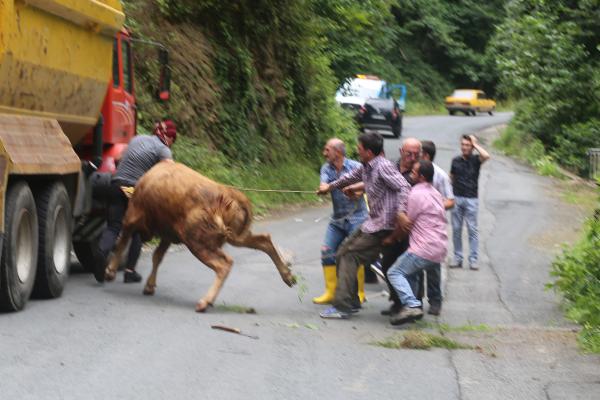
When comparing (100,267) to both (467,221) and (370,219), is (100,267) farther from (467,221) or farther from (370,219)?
(467,221)

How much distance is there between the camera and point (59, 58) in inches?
418

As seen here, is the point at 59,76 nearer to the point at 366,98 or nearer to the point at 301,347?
the point at 301,347

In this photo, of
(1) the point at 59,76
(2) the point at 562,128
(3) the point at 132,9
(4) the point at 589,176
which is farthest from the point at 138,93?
(2) the point at 562,128

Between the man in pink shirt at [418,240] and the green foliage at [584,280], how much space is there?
53.7 inches

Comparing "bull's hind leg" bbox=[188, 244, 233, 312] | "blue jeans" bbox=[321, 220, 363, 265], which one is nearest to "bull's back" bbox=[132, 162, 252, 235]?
"bull's hind leg" bbox=[188, 244, 233, 312]

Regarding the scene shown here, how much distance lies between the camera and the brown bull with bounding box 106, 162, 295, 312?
1044 centimetres

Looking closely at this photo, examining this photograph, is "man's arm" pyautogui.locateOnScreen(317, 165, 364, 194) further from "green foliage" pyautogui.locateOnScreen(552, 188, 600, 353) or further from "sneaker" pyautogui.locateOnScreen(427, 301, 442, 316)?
"green foliage" pyautogui.locateOnScreen(552, 188, 600, 353)

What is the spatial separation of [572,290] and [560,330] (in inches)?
37.8

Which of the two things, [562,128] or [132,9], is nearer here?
[132,9]

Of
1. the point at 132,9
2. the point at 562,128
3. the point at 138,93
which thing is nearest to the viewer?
the point at 138,93

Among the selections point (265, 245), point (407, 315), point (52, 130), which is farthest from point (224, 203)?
point (407, 315)

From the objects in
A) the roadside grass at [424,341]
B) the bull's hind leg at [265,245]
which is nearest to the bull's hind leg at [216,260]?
the bull's hind leg at [265,245]

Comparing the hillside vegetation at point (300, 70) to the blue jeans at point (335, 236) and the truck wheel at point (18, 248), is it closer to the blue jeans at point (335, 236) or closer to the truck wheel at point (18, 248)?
the blue jeans at point (335, 236)

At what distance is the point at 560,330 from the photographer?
1013 cm
